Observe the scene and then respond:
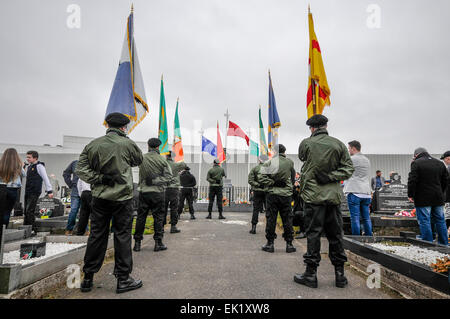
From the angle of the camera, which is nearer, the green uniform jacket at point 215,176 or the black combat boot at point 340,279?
the black combat boot at point 340,279

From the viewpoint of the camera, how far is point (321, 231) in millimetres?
3094

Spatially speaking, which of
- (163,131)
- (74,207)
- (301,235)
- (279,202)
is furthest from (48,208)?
(301,235)

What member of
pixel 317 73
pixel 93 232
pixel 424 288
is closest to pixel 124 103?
pixel 93 232

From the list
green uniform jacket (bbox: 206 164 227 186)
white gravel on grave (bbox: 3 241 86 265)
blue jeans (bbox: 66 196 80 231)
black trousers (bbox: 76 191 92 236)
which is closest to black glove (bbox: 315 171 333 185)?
white gravel on grave (bbox: 3 241 86 265)

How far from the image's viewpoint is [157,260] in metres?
4.06

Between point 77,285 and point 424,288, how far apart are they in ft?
12.6

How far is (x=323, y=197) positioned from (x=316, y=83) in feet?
10.3

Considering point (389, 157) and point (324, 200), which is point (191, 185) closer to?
point (324, 200)

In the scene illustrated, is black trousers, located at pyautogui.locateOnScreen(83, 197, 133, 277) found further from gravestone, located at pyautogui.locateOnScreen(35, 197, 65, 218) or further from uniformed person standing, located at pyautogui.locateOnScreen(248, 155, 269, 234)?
gravestone, located at pyautogui.locateOnScreen(35, 197, 65, 218)

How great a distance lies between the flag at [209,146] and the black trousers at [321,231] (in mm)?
9467

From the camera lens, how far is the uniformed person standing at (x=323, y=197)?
119 inches

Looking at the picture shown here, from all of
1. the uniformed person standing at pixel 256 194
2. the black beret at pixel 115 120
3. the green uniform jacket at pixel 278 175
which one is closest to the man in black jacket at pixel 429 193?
the green uniform jacket at pixel 278 175

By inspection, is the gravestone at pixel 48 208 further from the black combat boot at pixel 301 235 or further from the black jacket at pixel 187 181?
the black combat boot at pixel 301 235

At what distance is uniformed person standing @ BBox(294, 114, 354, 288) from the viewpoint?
3.02 m
